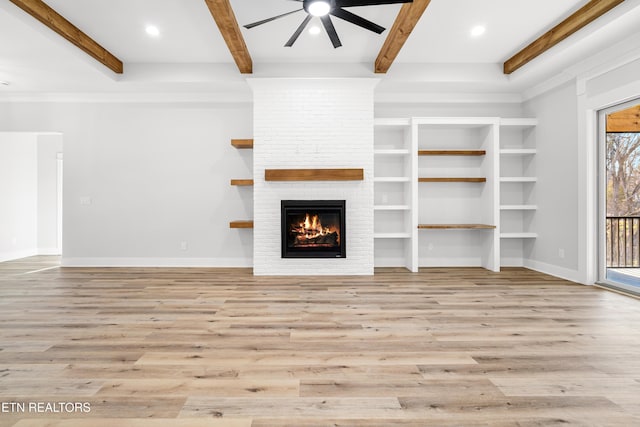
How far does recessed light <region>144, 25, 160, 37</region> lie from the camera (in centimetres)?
393

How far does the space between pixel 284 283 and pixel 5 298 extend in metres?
2.94

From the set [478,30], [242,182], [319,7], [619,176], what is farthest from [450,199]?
[319,7]

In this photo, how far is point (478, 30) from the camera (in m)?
4.02

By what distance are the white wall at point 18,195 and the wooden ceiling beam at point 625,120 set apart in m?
8.91

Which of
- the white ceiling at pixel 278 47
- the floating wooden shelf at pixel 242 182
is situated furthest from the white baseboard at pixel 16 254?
the floating wooden shelf at pixel 242 182

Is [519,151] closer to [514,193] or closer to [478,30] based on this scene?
[514,193]

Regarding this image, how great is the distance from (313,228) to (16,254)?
559 centimetres

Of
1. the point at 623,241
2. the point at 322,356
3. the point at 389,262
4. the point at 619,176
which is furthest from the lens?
the point at 389,262

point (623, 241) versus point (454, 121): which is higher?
point (454, 121)

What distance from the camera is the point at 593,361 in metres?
2.19

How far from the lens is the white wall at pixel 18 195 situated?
20.5 ft

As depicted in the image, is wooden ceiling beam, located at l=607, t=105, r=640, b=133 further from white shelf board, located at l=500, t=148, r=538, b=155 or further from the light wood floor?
the light wood floor

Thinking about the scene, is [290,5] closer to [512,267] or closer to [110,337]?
[110,337]

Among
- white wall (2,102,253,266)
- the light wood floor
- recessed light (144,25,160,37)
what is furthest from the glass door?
recessed light (144,25,160,37)
